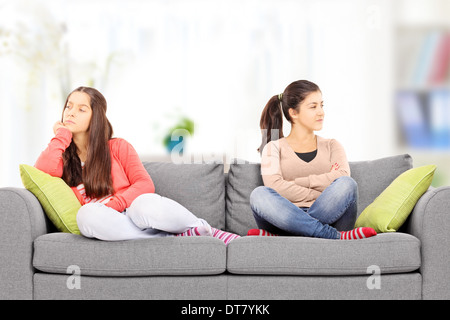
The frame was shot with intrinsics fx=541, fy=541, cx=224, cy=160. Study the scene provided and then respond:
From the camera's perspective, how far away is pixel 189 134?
350 cm

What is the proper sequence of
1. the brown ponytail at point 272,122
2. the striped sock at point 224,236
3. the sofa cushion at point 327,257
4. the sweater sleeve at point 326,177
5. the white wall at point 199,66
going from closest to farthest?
the sofa cushion at point 327,257 < the striped sock at point 224,236 < the sweater sleeve at point 326,177 < the brown ponytail at point 272,122 < the white wall at point 199,66

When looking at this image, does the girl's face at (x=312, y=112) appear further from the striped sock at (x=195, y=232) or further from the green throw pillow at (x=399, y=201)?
the striped sock at (x=195, y=232)

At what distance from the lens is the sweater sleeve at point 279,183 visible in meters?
2.31

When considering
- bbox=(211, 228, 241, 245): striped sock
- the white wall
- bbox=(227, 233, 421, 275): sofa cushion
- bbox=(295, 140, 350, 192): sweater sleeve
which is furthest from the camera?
the white wall

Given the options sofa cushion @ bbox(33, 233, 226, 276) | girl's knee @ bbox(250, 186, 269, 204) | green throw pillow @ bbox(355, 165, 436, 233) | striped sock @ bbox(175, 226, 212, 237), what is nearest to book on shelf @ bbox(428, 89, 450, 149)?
green throw pillow @ bbox(355, 165, 436, 233)

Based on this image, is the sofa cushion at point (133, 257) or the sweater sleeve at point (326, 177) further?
the sweater sleeve at point (326, 177)

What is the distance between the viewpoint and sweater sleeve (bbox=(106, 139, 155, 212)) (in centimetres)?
220

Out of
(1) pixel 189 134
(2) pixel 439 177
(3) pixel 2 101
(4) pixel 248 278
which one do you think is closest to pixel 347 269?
(4) pixel 248 278

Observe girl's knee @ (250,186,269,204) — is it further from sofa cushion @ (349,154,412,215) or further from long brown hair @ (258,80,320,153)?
sofa cushion @ (349,154,412,215)

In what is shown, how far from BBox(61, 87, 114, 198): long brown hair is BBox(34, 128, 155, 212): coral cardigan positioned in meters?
0.03

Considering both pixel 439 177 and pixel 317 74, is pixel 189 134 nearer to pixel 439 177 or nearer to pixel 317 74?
pixel 317 74

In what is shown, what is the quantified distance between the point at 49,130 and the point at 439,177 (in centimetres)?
281

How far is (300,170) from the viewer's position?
7.89 ft

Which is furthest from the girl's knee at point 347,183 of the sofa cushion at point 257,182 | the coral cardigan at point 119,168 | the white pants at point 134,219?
the coral cardigan at point 119,168
